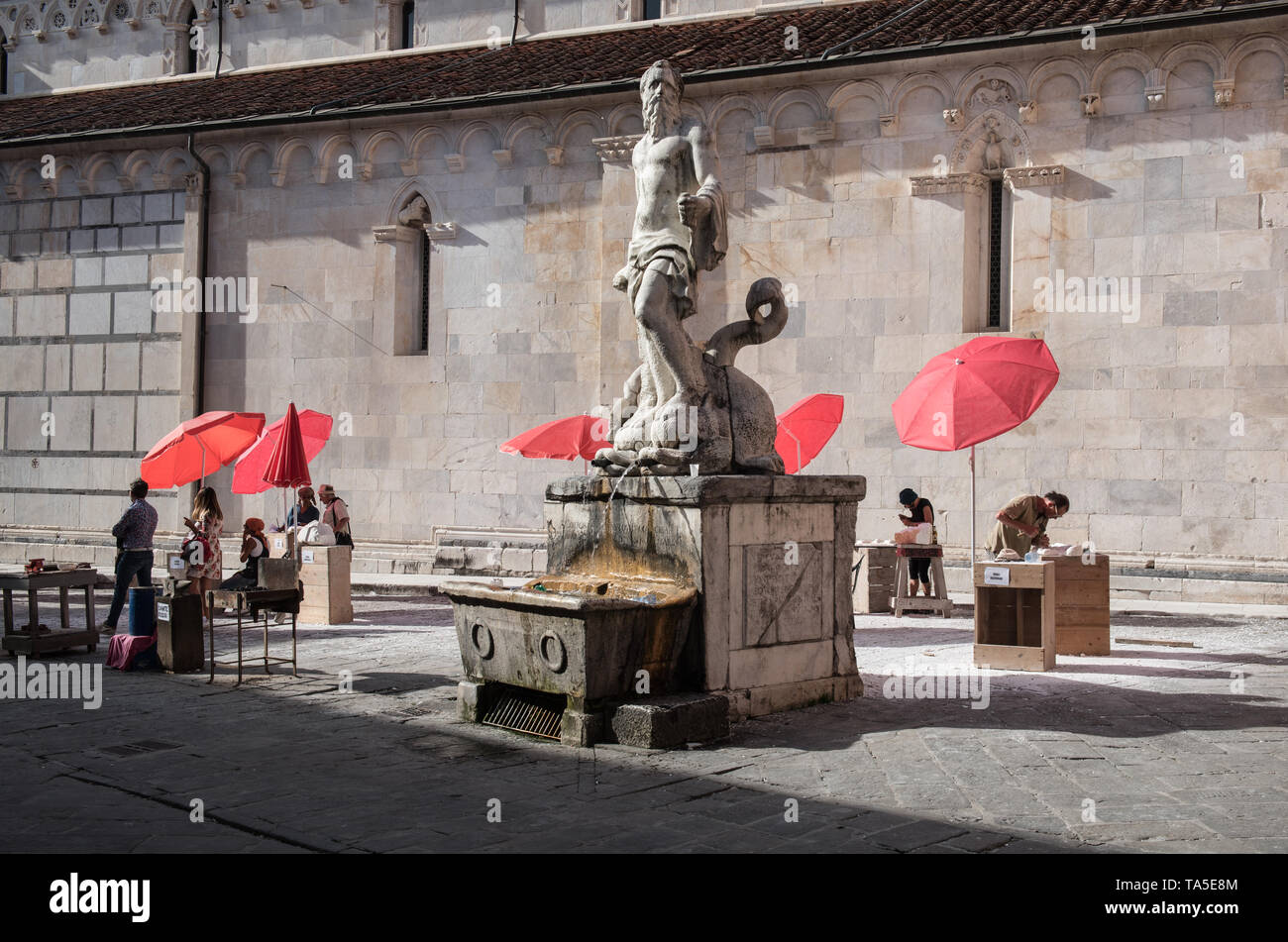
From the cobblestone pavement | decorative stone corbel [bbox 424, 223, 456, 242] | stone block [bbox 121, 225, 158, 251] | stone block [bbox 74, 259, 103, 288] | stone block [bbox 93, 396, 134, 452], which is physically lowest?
the cobblestone pavement

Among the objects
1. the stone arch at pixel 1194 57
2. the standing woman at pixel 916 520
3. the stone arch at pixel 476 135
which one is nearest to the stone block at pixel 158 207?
the stone arch at pixel 476 135

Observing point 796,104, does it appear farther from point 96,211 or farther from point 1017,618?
point 96,211

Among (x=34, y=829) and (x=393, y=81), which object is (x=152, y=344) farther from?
(x=34, y=829)

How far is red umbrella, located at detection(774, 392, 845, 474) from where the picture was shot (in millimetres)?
14922

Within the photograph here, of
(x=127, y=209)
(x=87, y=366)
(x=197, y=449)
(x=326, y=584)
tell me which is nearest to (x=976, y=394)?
(x=326, y=584)

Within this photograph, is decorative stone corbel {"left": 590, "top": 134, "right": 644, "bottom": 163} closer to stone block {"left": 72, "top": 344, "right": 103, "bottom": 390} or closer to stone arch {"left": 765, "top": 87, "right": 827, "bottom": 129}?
stone arch {"left": 765, "top": 87, "right": 827, "bottom": 129}

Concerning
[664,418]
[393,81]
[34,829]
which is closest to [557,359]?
[393,81]

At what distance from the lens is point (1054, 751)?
724 cm

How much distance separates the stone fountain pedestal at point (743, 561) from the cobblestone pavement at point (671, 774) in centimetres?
32

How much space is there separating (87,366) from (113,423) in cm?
112

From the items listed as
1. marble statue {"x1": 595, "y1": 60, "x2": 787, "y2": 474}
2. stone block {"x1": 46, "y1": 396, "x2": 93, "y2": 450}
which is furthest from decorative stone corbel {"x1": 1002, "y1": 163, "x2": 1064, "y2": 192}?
stone block {"x1": 46, "y1": 396, "x2": 93, "y2": 450}

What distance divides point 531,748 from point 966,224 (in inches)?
406

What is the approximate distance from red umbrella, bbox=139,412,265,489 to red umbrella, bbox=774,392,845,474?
607 cm

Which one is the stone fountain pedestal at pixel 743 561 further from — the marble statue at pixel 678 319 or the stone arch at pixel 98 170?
the stone arch at pixel 98 170
